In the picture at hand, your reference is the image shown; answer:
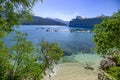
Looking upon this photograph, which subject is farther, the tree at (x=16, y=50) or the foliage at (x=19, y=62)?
the foliage at (x=19, y=62)

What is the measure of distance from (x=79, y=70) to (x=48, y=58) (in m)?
15.6

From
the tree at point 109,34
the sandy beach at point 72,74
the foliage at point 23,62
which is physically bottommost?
the sandy beach at point 72,74

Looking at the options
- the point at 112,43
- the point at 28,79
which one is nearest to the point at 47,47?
the point at 28,79

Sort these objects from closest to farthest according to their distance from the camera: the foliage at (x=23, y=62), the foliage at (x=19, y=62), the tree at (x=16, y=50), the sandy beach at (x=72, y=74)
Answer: the tree at (x=16, y=50) → the foliage at (x=19, y=62) → the foliage at (x=23, y=62) → the sandy beach at (x=72, y=74)

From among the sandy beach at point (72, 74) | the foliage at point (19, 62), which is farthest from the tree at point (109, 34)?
the sandy beach at point (72, 74)

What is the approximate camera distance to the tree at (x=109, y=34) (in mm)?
17625

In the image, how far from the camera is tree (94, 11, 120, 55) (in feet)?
57.8

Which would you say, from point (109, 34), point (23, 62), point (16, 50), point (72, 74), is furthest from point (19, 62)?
point (72, 74)

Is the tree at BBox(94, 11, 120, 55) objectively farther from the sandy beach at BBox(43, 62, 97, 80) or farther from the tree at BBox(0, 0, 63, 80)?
the sandy beach at BBox(43, 62, 97, 80)

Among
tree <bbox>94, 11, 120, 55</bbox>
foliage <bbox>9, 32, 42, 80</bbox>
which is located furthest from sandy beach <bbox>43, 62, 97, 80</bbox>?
foliage <bbox>9, 32, 42, 80</bbox>

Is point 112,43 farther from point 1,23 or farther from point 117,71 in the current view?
point 1,23

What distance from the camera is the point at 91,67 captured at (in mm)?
45531

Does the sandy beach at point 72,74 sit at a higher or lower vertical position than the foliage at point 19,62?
lower

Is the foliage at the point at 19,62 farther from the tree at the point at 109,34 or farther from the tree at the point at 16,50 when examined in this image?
the tree at the point at 109,34
